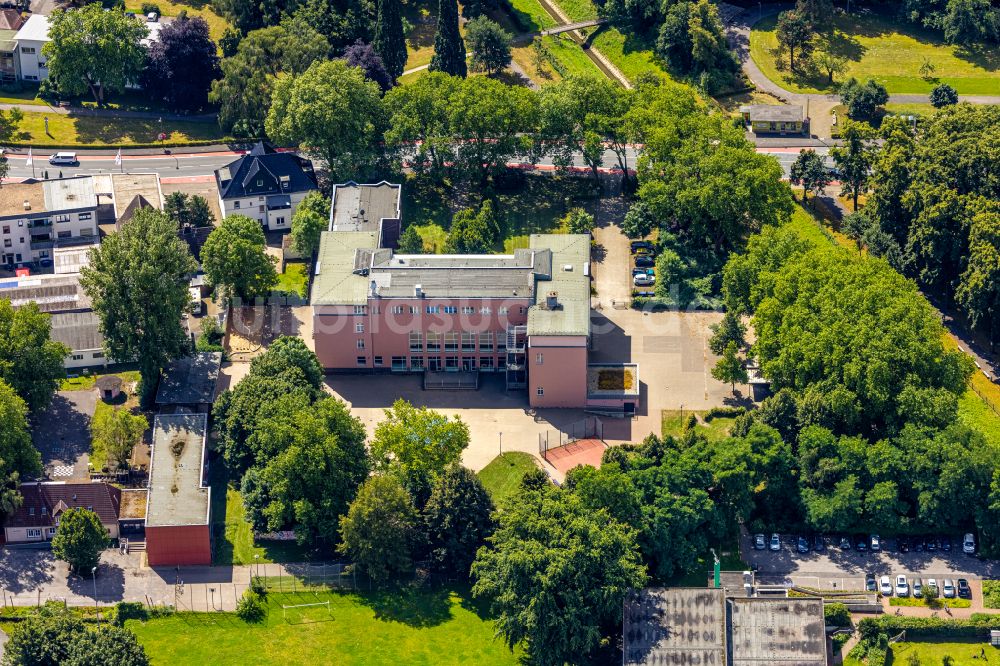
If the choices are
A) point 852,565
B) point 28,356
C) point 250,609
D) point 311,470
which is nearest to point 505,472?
point 311,470

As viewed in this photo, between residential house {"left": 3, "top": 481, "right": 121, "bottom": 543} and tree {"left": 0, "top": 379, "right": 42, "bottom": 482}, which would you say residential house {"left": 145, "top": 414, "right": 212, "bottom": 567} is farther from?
tree {"left": 0, "top": 379, "right": 42, "bottom": 482}

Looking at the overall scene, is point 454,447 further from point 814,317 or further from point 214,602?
point 814,317

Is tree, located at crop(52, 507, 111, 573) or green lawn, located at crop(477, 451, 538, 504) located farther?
green lawn, located at crop(477, 451, 538, 504)

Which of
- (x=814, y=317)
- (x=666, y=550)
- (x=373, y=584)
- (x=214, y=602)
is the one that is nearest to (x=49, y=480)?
(x=214, y=602)

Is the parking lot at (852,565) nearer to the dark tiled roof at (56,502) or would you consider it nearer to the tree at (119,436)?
the tree at (119,436)

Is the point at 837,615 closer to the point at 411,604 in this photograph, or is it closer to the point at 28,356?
the point at 411,604

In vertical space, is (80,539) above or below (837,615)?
above

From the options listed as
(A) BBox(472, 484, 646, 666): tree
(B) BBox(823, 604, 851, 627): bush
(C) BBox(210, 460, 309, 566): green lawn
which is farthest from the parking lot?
(C) BBox(210, 460, 309, 566): green lawn
